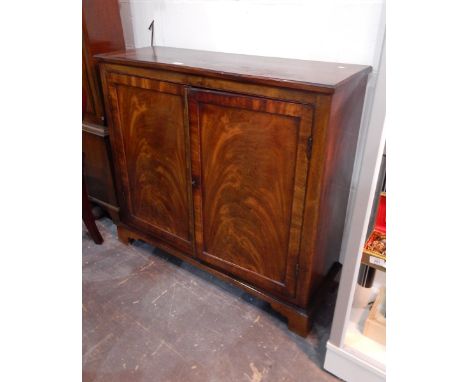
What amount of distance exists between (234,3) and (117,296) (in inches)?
55.0

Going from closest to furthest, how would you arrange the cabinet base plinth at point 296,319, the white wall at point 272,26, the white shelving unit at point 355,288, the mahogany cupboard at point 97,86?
the white shelving unit at point 355,288
the white wall at point 272,26
the cabinet base plinth at point 296,319
the mahogany cupboard at point 97,86

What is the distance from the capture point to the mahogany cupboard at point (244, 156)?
1.12m

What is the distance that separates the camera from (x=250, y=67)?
1.27m

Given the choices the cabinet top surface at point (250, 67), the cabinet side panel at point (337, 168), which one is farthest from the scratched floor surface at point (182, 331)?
the cabinet top surface at point (250, 67)

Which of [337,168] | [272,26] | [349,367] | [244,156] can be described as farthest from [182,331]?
Result: [272,26]

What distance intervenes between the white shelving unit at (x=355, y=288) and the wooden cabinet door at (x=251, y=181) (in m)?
0.20

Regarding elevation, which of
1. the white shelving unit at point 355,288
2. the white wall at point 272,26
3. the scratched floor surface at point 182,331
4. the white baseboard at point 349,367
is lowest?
the scratched floor surface at point 182,331

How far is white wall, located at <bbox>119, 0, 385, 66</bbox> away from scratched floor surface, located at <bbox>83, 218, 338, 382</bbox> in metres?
1.08

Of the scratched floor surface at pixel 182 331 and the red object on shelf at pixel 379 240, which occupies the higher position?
the red object on shelf at pixel 379 240

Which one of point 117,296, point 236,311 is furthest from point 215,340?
point 117,296

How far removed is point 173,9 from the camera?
5.66 feet

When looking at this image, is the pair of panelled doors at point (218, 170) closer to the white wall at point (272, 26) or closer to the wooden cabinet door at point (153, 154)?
the wooden cabinet door at point (153, 154)

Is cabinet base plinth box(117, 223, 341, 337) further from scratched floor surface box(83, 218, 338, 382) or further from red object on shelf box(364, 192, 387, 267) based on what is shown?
red object on shelf box(364, 192, 387, 267)
